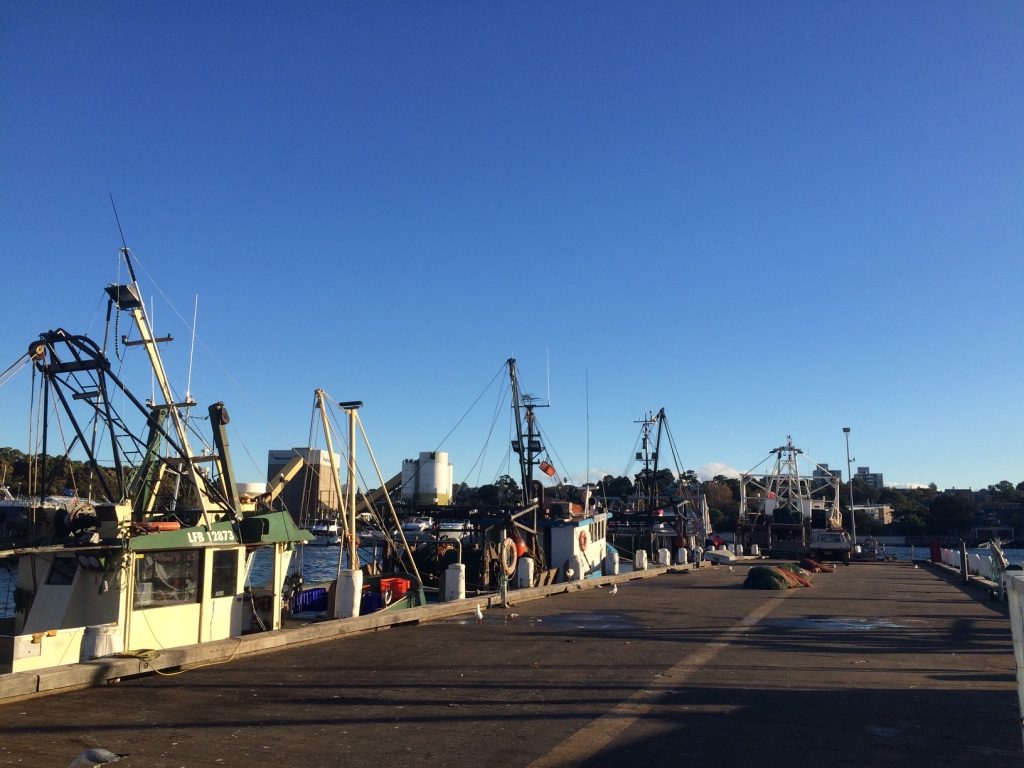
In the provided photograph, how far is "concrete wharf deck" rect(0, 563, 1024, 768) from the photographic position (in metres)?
7.98

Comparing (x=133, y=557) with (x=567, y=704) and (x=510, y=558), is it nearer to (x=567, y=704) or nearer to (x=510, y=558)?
(x=567, y=704)

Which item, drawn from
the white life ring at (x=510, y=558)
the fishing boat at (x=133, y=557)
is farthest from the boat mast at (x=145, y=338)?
the white life ring at (x=510, y=558)

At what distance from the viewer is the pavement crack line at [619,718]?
25.7 ft

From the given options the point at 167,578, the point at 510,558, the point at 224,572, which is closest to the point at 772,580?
the point at 510,558

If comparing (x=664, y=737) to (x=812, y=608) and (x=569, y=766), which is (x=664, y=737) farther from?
(x=812, y=608)

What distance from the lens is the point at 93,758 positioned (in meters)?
7.54

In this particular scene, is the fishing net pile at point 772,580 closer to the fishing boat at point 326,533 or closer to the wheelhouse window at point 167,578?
the fishing boat at point 326,533

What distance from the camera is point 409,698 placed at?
10.5m

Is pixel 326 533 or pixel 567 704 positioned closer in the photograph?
pixel 567 704

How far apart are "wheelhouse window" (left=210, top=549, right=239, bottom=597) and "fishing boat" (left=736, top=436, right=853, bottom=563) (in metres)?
46.6

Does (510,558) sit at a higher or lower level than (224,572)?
lower

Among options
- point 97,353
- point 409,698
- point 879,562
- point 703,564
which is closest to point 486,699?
point 409,698

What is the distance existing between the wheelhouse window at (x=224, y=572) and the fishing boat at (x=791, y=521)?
46558 millimetres

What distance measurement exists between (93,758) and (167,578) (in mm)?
6912
